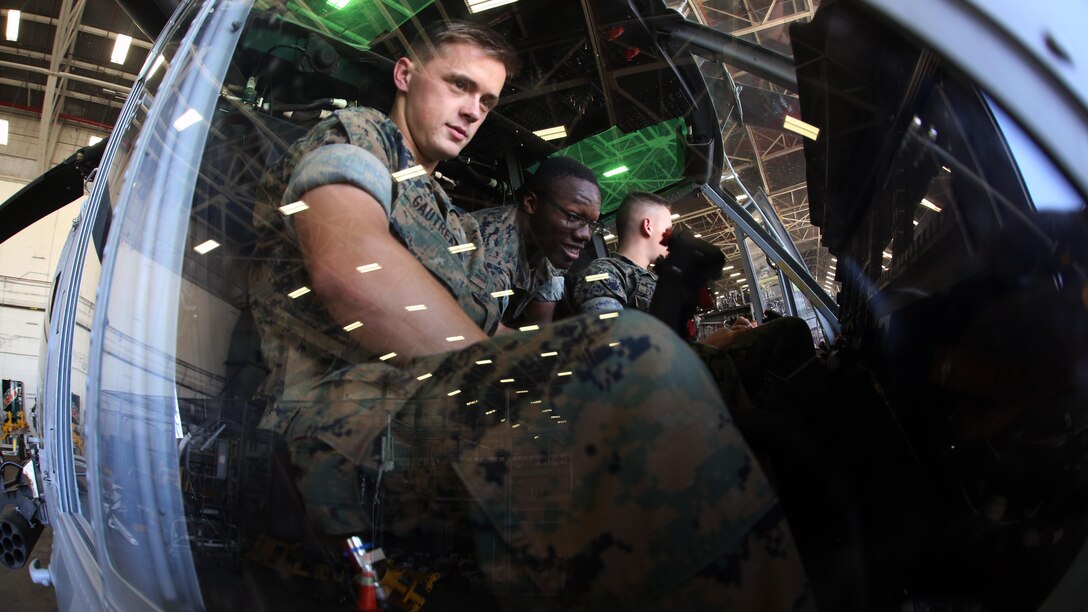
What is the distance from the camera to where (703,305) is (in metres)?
0.70

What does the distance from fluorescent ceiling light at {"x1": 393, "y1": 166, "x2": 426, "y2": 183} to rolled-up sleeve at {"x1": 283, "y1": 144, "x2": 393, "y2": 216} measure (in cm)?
1

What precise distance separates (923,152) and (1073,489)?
1.16 ft

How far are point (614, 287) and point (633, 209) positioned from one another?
138 millimetres

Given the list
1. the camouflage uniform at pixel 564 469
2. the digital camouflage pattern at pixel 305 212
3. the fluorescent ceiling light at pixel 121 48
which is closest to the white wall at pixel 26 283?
the fluorescent ceiling light at pixel 121 48

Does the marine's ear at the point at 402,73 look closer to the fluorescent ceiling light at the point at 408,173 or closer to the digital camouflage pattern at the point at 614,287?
the fluorescent ceiling light at the point at 408,173

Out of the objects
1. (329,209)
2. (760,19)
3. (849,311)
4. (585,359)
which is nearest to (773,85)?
(760,19)

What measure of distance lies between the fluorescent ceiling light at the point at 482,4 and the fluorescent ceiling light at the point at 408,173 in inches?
8.5

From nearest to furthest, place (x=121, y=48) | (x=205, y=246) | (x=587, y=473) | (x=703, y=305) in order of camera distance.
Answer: (x=587, y=473) → (x=703, y=305) → (x=205, y=246) → (x=121, y=48)

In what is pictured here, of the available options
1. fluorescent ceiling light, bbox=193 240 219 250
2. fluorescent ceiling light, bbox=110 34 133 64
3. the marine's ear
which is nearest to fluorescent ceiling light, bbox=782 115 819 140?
the marine's ear

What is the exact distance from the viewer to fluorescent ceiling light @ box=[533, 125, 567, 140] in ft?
2.64

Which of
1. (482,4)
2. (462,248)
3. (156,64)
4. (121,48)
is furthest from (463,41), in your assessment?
(121,48)

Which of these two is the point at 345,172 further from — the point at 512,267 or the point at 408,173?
the point at 512,267

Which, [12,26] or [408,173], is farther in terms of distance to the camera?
[12,26]

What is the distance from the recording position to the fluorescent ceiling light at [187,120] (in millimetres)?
1023
